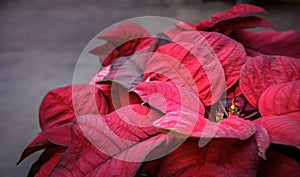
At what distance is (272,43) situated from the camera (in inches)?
18.8

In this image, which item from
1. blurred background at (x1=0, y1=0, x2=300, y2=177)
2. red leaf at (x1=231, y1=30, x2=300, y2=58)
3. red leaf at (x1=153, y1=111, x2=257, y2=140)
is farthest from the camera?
blurred background at (x1=0, y1=0, x2=300, y2=177)

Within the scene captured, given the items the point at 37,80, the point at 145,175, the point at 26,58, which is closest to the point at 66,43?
the point at 26,58

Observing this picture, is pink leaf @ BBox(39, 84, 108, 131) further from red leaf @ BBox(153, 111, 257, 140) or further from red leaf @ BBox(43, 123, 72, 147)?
red leaf @ BBox(153, 111, 257, 140)

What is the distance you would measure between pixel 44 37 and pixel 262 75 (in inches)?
66.4

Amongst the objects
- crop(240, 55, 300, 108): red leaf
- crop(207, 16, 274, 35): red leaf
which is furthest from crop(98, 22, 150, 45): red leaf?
crop(240, 55, 300, 108): red leaf

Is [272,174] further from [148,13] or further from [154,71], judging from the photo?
[148,13]

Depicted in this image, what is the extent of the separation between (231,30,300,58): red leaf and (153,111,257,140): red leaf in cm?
20

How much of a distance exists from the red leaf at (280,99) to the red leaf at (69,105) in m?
0.17

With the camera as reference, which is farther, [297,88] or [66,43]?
[66,43]

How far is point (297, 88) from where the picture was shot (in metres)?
0.33

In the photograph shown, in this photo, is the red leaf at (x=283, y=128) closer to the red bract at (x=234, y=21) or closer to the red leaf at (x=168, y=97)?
the red leaf at (x=168, y=97)

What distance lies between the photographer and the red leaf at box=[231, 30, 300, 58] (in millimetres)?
467

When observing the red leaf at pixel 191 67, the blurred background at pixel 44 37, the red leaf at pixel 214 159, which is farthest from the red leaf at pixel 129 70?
the blurred background at pixel 44 37

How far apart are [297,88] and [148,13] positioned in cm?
191
